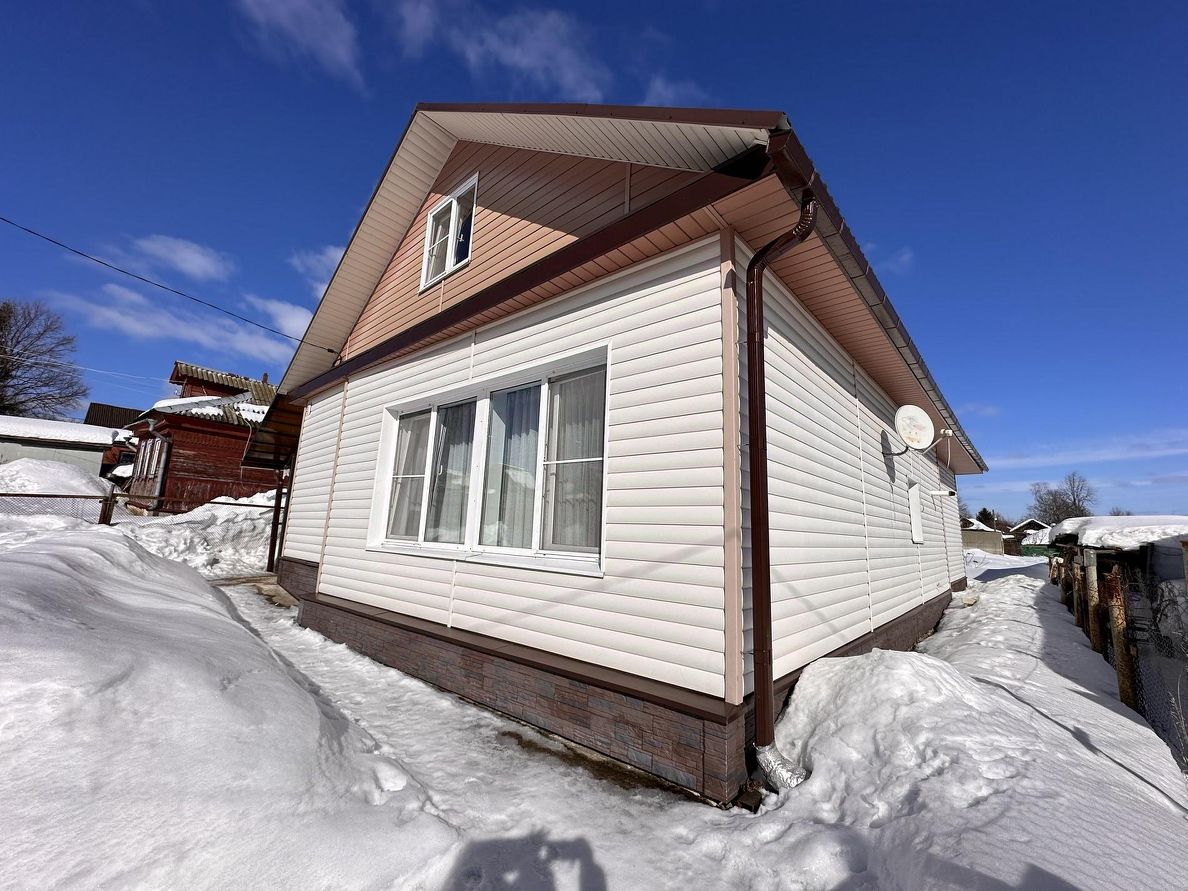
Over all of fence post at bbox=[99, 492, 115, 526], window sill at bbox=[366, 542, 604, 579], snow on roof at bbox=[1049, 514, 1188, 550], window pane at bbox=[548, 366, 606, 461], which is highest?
window pane at bbox=[548, 366, 606, 461]

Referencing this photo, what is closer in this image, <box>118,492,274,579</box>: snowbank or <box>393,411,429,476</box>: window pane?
<box>393,411,429,476</box>: window pane

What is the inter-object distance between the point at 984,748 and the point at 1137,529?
12.3 metres

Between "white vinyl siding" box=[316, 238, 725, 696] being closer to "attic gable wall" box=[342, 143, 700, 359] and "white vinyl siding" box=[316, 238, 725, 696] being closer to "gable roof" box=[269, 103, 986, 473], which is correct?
"gable roof" box=[269, 103, 986, 473]

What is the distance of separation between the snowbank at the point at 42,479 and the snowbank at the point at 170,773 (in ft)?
65.1

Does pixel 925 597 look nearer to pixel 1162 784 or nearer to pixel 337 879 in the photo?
pixel 1162 784

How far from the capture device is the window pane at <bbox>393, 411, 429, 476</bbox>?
19.7 feet

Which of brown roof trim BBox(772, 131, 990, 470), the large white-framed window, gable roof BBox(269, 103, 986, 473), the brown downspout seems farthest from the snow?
brown roof trim BBox(772, 131, 990, 470)

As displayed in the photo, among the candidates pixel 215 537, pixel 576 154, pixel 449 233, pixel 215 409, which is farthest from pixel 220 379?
pixel 576 154

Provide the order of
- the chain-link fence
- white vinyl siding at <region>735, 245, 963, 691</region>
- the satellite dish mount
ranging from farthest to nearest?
the satellite dish mount, the chain-link fence, white vinyl siding at <region>735, 245, 963, 691</region>

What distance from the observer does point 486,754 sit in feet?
11.1

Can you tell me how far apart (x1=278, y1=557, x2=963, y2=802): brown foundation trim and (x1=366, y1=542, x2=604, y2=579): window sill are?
0.64 m

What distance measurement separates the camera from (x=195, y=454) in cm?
1769

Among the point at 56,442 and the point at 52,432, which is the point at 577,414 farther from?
the point at 52,432

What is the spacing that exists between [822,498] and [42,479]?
24285 mm
